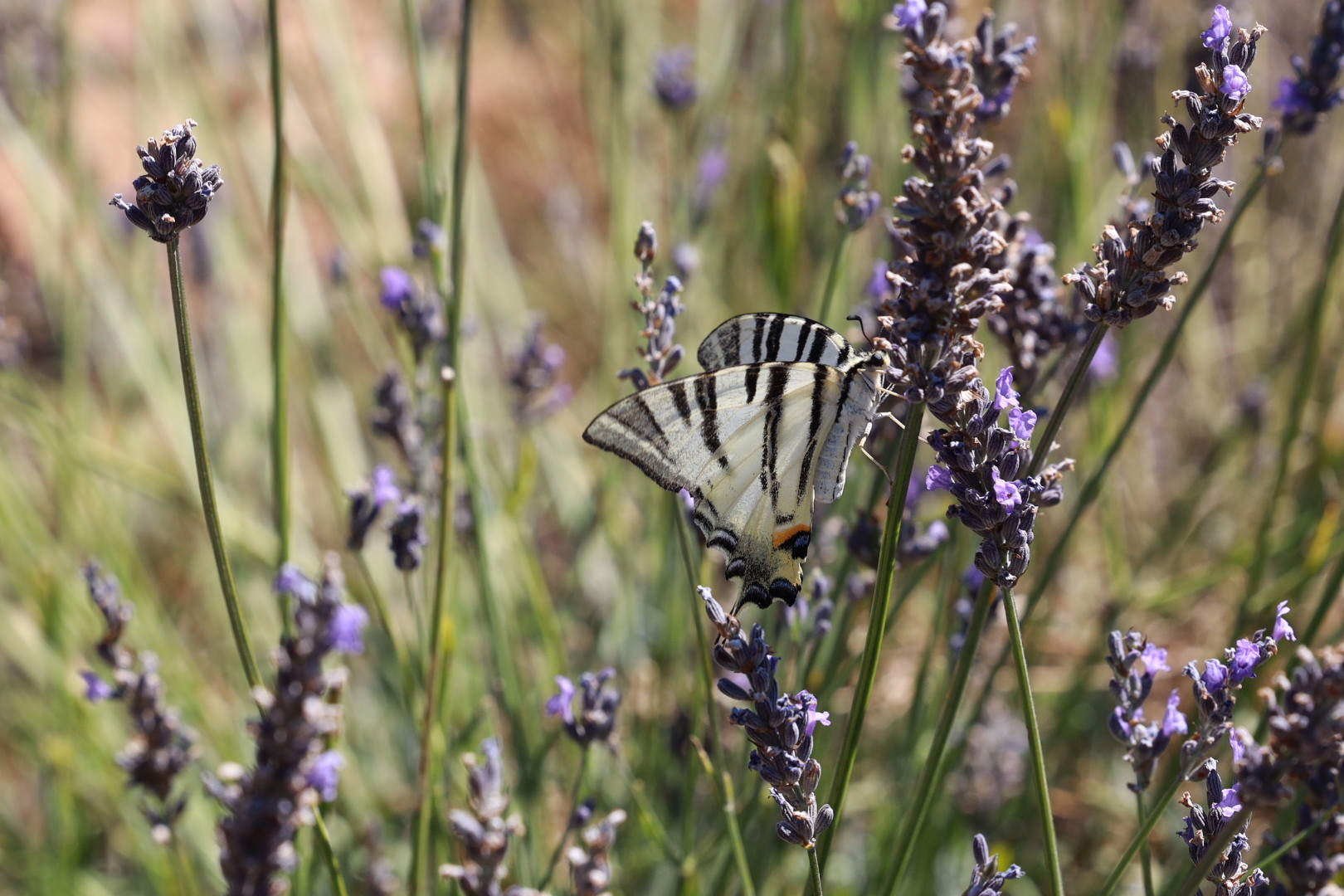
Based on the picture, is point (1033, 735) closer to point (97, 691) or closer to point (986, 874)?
→ point (986, 874)

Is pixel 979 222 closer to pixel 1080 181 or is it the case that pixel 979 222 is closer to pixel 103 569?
pixel 1080 181

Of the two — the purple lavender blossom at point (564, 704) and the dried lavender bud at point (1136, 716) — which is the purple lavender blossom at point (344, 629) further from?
the dried lavender bud at point (1136, 716)

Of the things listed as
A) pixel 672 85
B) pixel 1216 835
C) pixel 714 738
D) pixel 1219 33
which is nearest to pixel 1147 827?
pixel 1216 835

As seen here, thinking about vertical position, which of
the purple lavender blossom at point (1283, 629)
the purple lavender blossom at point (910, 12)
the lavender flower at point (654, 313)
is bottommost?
the purple lavender blossom at point (1283, 629)

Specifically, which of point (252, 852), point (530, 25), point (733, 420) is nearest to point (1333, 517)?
point (733, 420)

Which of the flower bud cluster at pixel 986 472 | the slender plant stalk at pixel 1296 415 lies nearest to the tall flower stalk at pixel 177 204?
the flower bud cluster at pixel 986 472

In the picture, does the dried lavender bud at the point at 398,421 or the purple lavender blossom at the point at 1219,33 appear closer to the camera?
the purple lavender blossom at the point at 1219,33
